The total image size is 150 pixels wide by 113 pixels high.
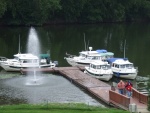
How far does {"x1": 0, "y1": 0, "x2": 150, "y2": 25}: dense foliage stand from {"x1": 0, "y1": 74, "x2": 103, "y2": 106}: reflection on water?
64841mm

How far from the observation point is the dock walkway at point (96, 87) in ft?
102

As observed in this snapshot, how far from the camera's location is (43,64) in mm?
52156

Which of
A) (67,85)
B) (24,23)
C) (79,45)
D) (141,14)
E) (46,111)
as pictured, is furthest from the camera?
(141,14)

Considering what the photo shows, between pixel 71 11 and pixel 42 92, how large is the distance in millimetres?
95203

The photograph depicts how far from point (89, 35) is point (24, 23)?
29.7 meters

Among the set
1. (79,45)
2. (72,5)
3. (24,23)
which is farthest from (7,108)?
(72,5)

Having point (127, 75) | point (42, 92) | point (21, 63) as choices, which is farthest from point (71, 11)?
point (42, 92)

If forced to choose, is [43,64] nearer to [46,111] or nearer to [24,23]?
[46,111]

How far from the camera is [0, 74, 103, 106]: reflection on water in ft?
115

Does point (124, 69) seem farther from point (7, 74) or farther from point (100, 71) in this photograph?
point (7, 74)

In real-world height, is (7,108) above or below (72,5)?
below

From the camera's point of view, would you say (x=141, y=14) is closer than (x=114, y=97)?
No

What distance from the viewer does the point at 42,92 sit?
1481 inches

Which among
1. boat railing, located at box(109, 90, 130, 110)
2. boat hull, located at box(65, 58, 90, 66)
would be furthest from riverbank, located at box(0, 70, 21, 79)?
boat railing, located at box(109, 90, 130, 110)
